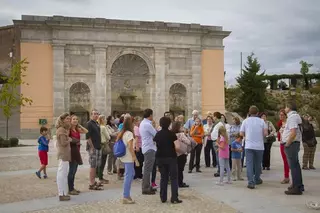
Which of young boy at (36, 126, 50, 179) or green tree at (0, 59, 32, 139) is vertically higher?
green tree at (0, 59, 32, 139)

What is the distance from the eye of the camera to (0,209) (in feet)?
23.6

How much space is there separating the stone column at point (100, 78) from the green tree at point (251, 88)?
14220 mm

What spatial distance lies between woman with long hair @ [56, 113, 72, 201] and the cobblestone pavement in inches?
23.8

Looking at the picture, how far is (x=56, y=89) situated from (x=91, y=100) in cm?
255

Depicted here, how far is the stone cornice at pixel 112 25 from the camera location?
26656 mm

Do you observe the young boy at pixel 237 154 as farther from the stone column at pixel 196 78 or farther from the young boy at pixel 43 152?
the stone column at pixel 196 78

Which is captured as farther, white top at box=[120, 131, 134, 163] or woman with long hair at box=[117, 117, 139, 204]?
white top at box=[120, 131, 134, 163]

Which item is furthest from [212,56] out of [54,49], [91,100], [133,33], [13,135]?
[13,135]

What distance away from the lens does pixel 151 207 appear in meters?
7.22

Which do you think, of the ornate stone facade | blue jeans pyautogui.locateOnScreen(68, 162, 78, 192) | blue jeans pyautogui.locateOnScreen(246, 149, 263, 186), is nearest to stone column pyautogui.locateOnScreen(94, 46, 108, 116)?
the ornate stone facade

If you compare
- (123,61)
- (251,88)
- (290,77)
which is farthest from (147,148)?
(290,77)

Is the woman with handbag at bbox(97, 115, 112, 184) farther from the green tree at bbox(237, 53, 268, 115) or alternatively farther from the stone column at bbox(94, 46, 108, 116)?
the green tree at bbox(237, 53, 268, 115)

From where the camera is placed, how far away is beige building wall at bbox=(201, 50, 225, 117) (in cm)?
3031

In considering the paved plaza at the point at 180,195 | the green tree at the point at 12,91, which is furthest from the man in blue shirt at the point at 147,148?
the green tree at the point at 12,91
